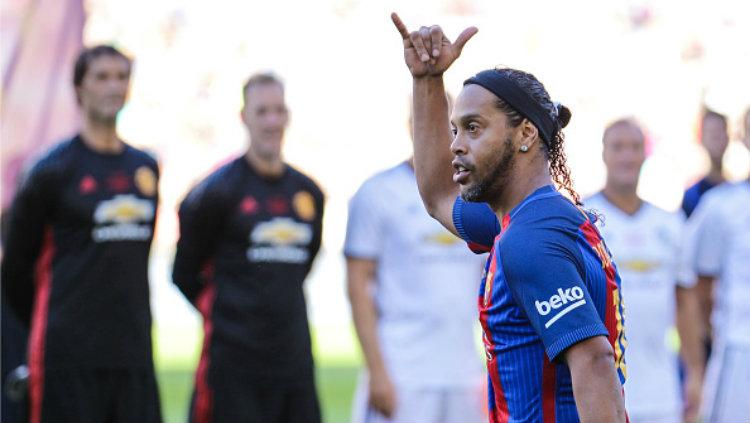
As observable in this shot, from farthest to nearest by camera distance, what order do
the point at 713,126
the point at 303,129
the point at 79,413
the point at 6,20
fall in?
the point at 303,129
the point at 713,126
the point at 6,20
the point at 79,413

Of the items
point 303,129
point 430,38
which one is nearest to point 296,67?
point 303,129

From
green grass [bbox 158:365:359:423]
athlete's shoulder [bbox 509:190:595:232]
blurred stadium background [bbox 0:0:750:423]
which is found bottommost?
green grass [bbox 158:365:359:423]

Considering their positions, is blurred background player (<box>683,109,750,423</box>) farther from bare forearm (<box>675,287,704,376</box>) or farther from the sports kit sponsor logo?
the sports kit sponsor logo

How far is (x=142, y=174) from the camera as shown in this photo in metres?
6.93

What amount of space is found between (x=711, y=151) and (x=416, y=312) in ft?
12.3

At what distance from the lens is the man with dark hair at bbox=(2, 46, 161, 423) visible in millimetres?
6551

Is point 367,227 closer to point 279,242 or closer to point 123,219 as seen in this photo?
point 279,242

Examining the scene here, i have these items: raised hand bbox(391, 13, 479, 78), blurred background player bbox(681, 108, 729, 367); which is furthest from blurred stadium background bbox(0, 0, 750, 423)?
raised hand bbox(391, 13, 479, 78)

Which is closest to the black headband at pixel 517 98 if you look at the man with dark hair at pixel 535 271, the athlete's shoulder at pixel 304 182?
the man with dark hair at pixel 535 271

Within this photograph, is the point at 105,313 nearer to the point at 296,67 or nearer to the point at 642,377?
the point at 642,377

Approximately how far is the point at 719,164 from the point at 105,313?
17.5 ft

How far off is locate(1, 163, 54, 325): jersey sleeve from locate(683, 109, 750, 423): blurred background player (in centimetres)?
367

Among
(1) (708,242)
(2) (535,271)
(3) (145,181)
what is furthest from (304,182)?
(2) (535,271)

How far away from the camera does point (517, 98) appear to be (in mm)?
3676
